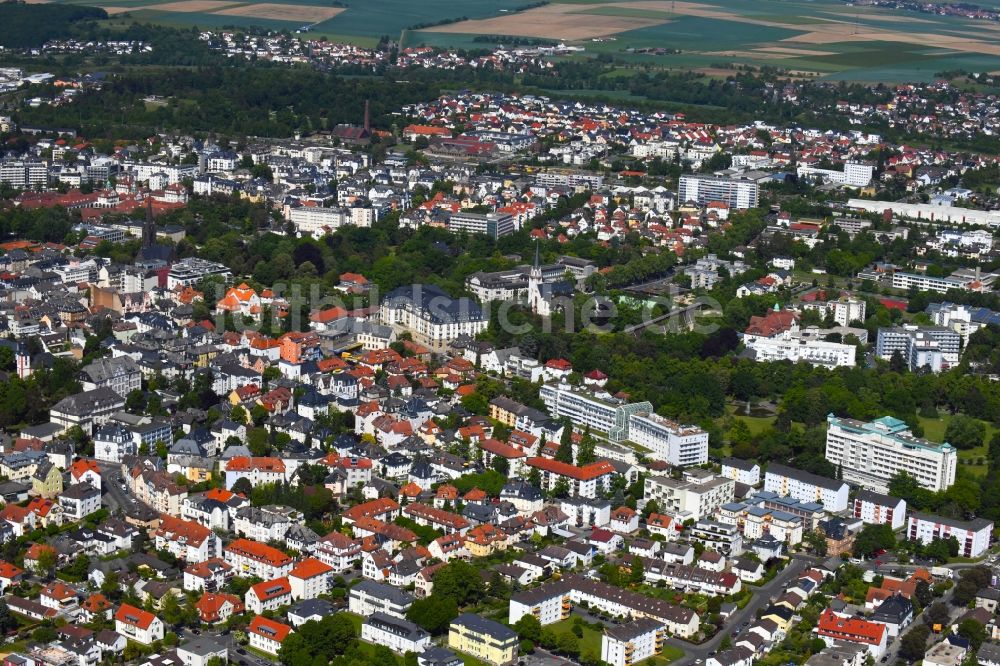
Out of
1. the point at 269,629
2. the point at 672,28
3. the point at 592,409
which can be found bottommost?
the point at 672,28

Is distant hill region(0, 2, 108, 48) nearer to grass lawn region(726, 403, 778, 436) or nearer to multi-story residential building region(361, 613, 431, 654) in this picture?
grass lawn region(726, 403, 778, 436)

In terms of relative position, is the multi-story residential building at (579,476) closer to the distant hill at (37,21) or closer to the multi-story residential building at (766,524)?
the multi-story residential building at (766,524)

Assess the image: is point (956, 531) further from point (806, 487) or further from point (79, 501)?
point (79, 501)

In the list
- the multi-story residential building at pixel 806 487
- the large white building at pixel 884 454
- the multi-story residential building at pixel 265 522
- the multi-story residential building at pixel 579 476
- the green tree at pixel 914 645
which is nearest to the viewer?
the green tree at pixel 914 645

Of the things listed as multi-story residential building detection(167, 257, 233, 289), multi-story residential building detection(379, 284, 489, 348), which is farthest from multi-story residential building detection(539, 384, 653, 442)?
multi-story residential building detection(167, 257, 233, 289)

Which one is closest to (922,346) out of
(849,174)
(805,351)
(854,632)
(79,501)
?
(805,351)

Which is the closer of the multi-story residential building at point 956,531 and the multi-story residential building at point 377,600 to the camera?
the multi-story residential building at point 377,600

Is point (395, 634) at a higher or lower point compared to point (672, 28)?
higher

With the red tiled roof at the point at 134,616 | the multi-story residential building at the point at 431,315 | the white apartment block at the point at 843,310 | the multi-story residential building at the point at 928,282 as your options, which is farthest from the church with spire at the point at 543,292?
the red tiled roof at the point at 134,616
